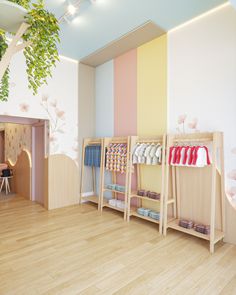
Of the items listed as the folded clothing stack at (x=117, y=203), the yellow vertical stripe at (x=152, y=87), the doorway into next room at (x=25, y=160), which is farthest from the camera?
the doorway into next room at (x=25, y=160)

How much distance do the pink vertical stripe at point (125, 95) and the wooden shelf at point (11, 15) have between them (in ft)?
10.2

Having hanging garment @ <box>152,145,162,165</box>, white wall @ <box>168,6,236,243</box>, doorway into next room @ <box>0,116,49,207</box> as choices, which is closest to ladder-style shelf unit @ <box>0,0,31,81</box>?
hanging garment @ <box>152,145,162,165</box>

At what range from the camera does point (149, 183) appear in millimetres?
3934

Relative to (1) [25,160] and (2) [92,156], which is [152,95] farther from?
(1) [25,160]

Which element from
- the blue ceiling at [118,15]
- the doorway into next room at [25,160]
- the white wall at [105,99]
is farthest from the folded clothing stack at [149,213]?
the blue ceiling at [118,15]

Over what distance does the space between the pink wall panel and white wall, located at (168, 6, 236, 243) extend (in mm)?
848

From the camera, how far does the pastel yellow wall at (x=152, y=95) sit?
3731mm

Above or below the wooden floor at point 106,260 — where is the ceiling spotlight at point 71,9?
above

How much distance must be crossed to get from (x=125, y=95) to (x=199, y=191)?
8.01 ft

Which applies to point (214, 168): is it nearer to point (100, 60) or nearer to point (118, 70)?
point (118, 70)

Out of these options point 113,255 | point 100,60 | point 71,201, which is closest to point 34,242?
point 113,255

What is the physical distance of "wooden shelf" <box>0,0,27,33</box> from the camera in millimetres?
1100

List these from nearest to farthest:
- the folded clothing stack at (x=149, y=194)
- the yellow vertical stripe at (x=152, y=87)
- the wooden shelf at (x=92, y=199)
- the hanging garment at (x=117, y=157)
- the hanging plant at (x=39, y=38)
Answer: the hanging plant at (x=39, y=38) → the folded clothing stack at (x=149, y=194) → the yellow vertical stripe at (x=152, y=87) → the hanging garment at (x=117, y=157) → the wooden shelf at (x=92, y=199)

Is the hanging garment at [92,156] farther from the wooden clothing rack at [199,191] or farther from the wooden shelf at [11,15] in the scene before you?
the wooden shelf at [11,15]
